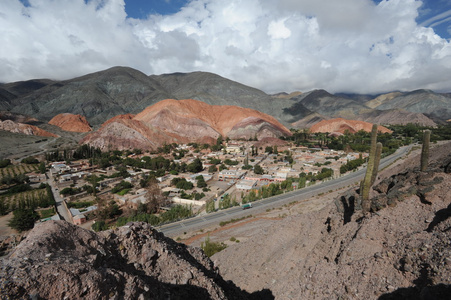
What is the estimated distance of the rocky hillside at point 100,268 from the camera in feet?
11.9

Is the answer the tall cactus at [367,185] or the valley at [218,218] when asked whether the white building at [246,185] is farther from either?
the tall cactus at [367,185]

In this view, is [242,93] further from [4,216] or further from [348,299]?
[348,299]

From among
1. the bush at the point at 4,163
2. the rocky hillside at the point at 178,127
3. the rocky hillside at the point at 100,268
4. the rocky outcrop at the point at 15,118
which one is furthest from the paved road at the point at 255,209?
the rocky outcrop at the point at 15,118

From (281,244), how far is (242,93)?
513 feet

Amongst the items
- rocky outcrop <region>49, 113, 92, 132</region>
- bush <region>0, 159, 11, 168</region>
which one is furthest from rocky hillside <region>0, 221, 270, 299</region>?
rocky outcrop <region>49, 113, 92, 132</region>

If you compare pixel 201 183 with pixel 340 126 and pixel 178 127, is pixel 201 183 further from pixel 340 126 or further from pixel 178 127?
pixel 340 126

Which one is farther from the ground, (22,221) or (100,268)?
(100,268)

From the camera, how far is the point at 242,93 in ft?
534

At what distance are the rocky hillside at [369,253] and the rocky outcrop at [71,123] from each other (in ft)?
370

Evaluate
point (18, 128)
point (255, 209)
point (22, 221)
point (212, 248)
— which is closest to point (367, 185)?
point (212, 248)

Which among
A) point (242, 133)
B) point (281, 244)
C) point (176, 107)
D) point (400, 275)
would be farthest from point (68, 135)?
point (400, 275)

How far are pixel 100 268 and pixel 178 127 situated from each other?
86281 millimetres

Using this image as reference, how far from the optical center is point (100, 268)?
177 inches

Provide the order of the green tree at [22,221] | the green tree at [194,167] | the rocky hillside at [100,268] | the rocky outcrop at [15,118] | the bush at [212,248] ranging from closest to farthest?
the rocky hillside at [100,268] < the bush at [212,248] < the green tree at [22,221] < the green tree at [194,167] < the rocky outcrop at [15,118]
